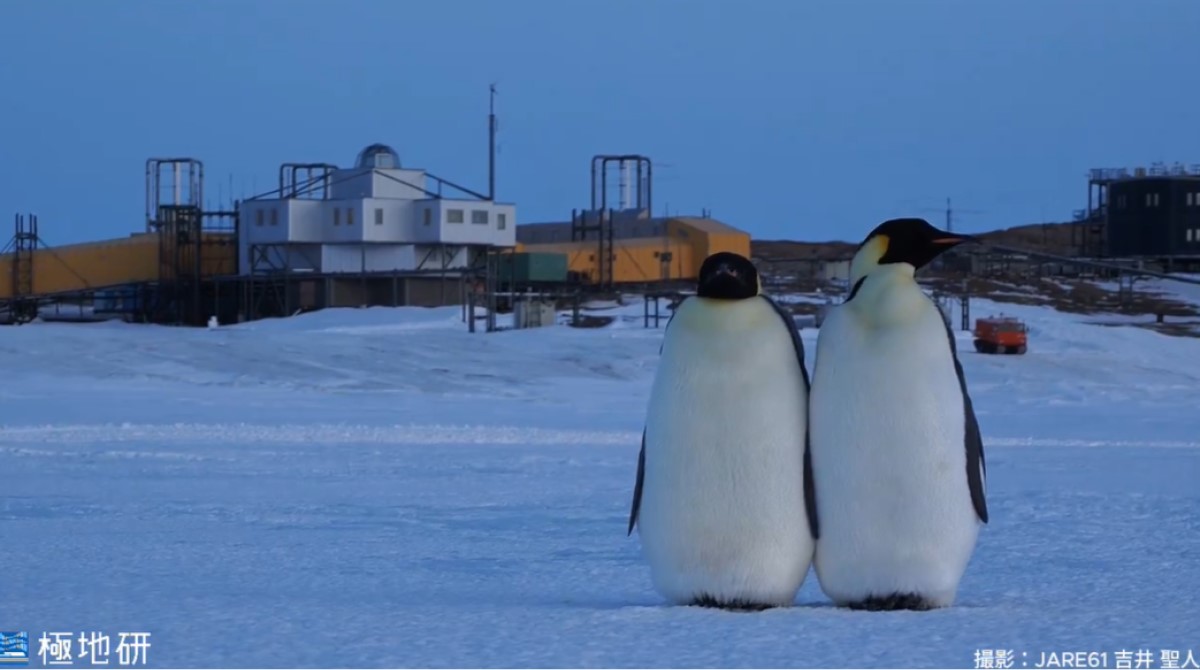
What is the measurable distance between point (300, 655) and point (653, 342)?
25.0 m

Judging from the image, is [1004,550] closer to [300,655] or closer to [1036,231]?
[300,655]

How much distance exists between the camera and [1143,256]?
64.6 metres

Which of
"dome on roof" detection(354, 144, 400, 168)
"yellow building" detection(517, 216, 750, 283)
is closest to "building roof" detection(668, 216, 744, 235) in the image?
"yellow building" detection(517, 216, 750, 283)

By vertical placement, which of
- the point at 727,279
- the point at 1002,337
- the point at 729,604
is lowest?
the point at 729,604

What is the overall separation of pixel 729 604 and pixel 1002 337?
23838 millimetres

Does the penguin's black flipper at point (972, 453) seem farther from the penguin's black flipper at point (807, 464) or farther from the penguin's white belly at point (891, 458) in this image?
the penguin's black flipper at point (807, 464)

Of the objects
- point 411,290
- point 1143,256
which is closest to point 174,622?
point 411,290

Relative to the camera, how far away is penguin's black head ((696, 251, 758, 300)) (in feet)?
18.3

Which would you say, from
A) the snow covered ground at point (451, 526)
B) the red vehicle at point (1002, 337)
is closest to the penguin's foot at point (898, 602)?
the snow covered ground at point (451, 526)

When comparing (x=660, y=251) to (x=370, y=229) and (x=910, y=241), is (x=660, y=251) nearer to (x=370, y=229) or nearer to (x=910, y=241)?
(x=370, y=229)

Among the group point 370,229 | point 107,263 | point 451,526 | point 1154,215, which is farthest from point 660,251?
point 451,526

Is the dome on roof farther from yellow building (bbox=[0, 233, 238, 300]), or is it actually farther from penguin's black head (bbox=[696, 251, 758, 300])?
penguin's black head (bbox=[696, 251, 758, 300])

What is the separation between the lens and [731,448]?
570 centimetres

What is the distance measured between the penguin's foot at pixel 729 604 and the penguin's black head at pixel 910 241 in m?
→ 1.29
